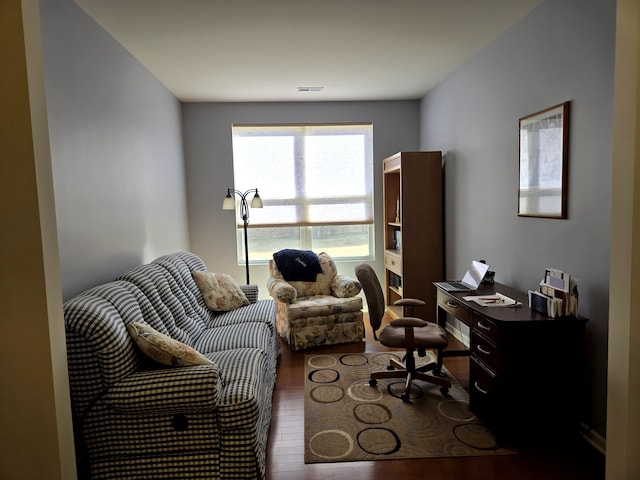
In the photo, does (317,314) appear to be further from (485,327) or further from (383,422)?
(485,327)

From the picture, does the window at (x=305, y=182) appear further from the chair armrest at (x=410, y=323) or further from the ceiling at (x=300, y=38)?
the chair armrest at (x=410, y=323)

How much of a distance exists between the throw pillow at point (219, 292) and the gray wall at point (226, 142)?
1428mm

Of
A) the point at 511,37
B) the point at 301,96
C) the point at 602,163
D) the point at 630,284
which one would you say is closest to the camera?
the point at 630,284

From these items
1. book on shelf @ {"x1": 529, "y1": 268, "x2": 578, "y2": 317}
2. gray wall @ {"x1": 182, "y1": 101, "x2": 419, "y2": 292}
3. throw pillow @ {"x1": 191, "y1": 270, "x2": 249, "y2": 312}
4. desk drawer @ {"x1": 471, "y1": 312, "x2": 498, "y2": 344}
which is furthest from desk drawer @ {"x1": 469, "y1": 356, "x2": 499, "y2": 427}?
gray wall @ {"x1": 182, "y1": 101, "x2": 419, "y2": 292}

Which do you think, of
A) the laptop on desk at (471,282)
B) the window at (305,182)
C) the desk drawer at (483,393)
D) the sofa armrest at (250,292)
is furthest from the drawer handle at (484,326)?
the window at (305,182)

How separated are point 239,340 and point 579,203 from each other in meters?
2.27

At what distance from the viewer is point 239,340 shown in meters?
2.83

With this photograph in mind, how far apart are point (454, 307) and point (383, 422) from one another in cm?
96

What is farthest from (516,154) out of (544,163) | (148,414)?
(148,414)

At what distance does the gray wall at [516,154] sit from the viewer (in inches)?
88.8

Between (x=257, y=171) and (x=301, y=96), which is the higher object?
(x=301, y=96)

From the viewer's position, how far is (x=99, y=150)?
8.97 feet

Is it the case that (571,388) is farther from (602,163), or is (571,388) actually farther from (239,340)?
(239,340)

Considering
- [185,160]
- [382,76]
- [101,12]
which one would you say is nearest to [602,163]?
[382,76]
